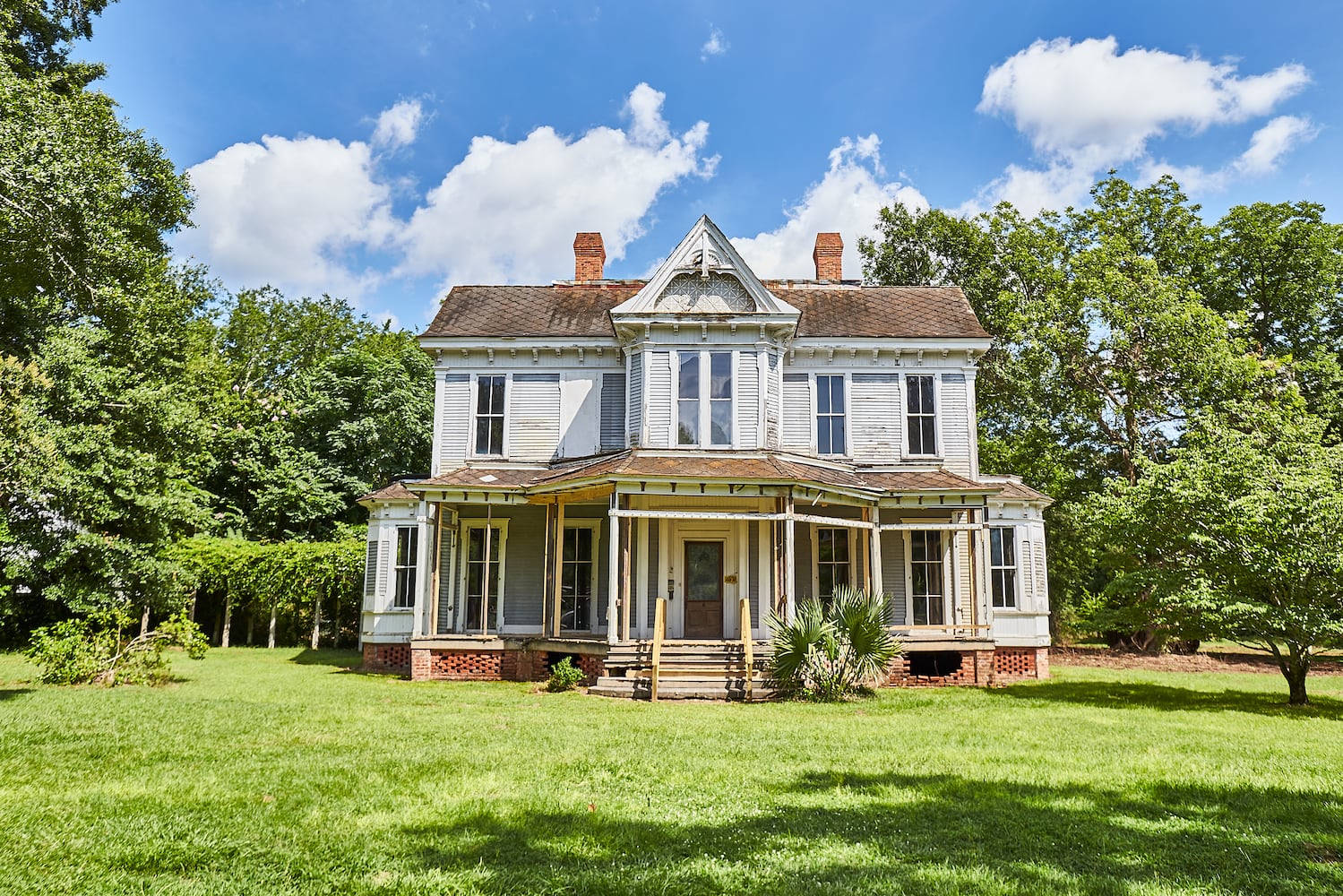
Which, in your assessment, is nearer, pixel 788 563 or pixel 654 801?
pixel 654 801

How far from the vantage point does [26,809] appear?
624 cm

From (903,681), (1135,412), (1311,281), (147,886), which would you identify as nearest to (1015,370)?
(1135,412)

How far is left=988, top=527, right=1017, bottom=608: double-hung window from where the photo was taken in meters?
20.2

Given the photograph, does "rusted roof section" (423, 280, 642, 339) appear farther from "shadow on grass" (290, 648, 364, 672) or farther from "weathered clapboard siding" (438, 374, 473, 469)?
"shadow on grass" (290, 648, 364, 672)

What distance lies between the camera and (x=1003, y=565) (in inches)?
798

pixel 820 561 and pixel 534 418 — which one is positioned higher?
pixel 534 418

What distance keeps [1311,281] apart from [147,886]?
35.4 meters

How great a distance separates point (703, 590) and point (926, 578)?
207 inches

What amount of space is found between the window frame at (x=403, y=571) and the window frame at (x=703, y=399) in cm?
702

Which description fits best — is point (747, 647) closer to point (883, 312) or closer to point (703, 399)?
point (703, 399)

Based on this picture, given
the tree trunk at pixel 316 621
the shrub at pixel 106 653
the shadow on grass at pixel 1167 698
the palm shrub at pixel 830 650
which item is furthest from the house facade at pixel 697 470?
the tree trunk at pixel 316 621

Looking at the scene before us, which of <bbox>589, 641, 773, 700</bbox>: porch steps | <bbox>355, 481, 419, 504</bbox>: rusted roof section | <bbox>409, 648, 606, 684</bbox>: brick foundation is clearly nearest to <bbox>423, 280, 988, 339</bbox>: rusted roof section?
<bbox>355, 481, 419, 504</bbox>: rusted roof section

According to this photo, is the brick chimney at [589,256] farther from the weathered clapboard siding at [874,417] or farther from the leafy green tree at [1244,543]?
the leafy green tree at [1244,543]

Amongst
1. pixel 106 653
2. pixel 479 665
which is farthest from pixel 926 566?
pixel 106 653
